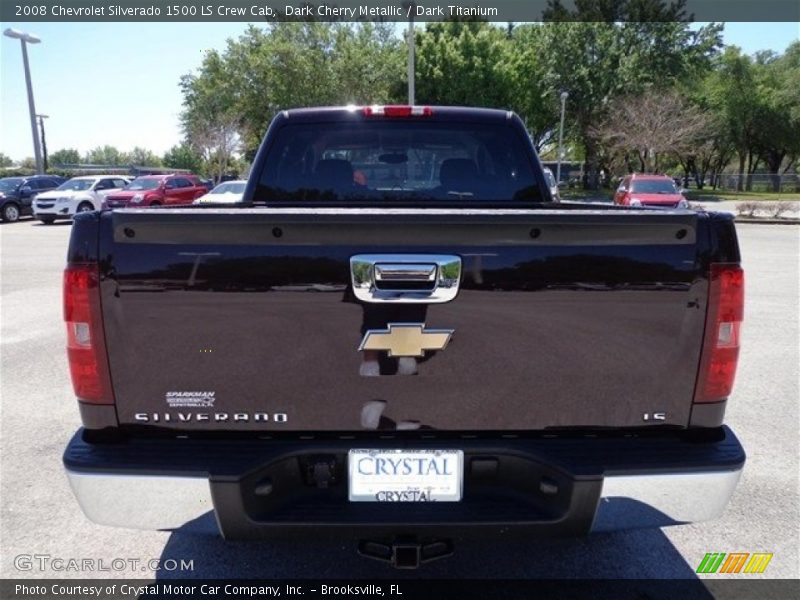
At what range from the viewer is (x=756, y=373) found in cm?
573

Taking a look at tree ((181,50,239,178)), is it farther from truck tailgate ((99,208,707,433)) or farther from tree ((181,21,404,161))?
truck tailgate ((99,208,707,433))

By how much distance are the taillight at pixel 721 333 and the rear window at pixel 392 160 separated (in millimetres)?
1773

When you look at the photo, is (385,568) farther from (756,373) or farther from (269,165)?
(756,373)

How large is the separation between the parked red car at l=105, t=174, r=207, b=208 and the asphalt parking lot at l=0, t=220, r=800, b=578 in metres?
18.1

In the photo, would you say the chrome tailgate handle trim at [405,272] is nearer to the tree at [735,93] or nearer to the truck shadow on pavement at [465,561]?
the truck shadow on pavement at [465,561]

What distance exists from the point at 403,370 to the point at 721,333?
1094mm

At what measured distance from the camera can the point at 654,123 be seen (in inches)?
1566

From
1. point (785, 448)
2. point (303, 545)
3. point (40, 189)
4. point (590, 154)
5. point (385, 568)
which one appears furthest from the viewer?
point (590, 154)

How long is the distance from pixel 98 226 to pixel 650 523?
7.02ft

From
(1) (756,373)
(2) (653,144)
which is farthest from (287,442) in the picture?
(2) (653,144)

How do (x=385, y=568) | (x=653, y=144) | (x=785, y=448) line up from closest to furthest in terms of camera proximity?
1. (x=385, y=568)
2. (x=785, y=448)
3. (x=653, y=144)

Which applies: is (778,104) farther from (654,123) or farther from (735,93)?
(654,123)

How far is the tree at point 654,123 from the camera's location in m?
39.8

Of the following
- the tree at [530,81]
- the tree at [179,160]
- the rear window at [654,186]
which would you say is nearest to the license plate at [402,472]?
the rear window at [654,186]
